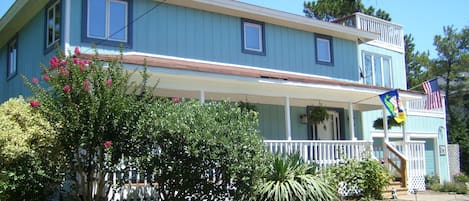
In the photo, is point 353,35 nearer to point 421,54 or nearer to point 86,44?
point 86,44

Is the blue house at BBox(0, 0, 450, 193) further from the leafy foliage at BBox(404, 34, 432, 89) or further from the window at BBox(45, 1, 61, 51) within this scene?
the leafy foliage at BBox(404, 34, 432, 89)

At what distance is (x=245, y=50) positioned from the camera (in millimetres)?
16422

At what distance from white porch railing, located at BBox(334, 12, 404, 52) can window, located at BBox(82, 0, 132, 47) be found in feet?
36.2

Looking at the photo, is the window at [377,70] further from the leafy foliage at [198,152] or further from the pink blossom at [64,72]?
the pink blossom at [64,72]

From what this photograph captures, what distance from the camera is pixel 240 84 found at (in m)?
14.1

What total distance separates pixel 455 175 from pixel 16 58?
23320 mm

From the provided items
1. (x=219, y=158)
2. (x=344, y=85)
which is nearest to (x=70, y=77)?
(x=219, y=158)

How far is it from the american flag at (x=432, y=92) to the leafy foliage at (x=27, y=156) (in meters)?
14.0

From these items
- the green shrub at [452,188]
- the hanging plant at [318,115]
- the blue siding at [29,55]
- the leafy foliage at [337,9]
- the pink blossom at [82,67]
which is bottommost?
the green shrub at [452,188]

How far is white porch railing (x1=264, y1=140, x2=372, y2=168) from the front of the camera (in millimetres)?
14136

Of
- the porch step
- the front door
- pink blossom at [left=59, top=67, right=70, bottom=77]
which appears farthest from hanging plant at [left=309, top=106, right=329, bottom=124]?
pink blossom at [left=59, top=67, right=70, bottom=77]

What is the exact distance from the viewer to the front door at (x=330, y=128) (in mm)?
19016

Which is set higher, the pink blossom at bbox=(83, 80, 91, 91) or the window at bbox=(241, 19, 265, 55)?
the window at bbox=(241, 19, 265, 55)

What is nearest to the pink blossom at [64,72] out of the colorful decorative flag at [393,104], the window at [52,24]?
the window at [52,24]
